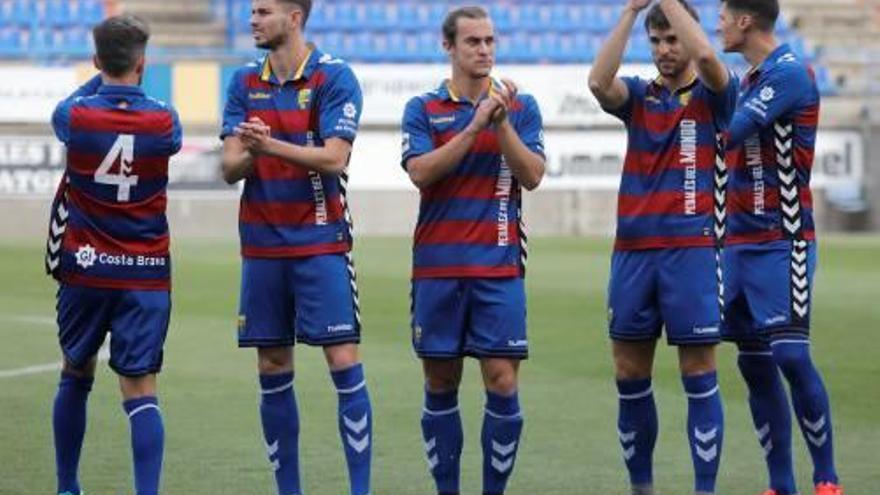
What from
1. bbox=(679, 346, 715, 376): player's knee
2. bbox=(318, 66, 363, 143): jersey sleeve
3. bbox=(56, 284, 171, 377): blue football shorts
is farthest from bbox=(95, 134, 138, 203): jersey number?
bbox=(679, 346, 715, 376): player's knee

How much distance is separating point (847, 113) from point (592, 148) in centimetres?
444

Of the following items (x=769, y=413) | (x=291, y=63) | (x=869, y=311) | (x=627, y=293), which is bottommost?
(x=869, y=311)

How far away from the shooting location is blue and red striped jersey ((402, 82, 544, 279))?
8.60 m

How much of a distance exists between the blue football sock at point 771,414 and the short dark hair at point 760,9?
4.80 feet

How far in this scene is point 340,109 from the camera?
8.68 meters

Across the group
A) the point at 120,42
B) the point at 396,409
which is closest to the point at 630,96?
the point at 120,42

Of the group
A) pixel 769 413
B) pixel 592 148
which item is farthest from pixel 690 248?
pixel 592 148

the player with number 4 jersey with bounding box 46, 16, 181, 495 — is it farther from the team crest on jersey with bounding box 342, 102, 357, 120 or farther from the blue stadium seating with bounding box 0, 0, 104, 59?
the blue stadium seating with bounding box 0, 0, 104, 59

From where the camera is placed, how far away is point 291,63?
880 centimetres

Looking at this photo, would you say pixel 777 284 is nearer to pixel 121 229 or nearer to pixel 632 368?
pixel 632 368

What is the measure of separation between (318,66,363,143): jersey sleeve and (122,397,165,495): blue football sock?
4.46ft

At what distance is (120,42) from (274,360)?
1.54 metres

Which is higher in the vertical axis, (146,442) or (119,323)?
(119,323)

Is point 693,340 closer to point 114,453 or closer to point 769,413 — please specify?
point 769,413
